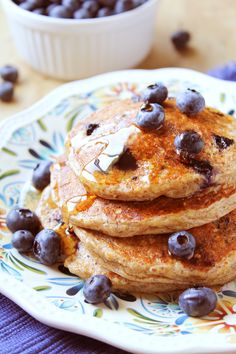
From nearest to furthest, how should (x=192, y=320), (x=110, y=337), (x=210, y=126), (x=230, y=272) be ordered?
(x=110, y=337) < (x=192, y=320) < (x=230, y=272) < (x=210, y=126)

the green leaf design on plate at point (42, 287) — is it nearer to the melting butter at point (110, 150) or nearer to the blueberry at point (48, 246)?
the blueberry at point (48, 246)

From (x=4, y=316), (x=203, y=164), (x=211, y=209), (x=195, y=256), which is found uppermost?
(x=203, y=164)

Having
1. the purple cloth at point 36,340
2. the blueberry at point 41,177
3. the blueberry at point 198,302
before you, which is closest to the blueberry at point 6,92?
the blueberry at point 41,177

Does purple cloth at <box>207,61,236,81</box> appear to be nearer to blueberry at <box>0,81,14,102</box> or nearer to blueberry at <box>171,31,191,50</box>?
blueberry at <box>171,31,191,50</box>

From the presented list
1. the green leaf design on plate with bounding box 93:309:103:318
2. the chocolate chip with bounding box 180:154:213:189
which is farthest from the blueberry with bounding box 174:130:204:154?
the green leaf design on plate with bounding box 93:309:103:318

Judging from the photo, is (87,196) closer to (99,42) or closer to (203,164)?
(203,164)

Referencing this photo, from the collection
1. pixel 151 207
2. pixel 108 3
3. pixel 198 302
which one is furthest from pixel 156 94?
pixel 108 3

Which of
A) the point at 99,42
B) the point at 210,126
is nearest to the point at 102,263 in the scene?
the point at 210,126
